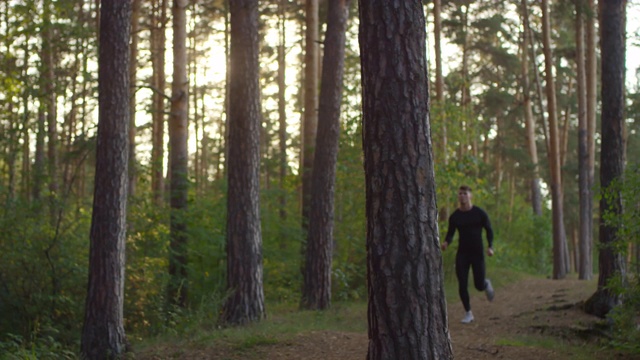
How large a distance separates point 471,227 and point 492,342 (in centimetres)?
249

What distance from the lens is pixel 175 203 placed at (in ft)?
52.9

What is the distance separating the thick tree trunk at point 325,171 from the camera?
13.5 m

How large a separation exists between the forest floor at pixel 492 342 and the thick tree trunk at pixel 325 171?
249cm

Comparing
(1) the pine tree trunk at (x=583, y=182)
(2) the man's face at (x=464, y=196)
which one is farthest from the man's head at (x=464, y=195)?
(1) the pine tree trunk at (x=583, y=182)

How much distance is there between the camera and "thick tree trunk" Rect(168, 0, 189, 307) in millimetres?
15578

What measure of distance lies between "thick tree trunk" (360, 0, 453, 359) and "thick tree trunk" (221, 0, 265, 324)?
586cm

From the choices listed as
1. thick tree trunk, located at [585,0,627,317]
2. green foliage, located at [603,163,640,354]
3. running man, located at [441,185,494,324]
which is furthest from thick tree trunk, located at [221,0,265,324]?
thick tree trunk, located at [585,0,627,317]

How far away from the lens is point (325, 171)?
13.8 metres

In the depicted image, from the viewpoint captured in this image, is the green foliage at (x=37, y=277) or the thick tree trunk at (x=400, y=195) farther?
the green foliage at (x=37, y=277)

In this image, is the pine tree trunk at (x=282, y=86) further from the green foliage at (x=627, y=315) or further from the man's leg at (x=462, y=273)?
the green foliage at (x=627, y=315)

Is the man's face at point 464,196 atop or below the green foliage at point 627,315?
atop

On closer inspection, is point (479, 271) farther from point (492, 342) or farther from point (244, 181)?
point (244, 181)

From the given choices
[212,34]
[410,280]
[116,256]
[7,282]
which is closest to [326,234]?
Answer: [116,256]

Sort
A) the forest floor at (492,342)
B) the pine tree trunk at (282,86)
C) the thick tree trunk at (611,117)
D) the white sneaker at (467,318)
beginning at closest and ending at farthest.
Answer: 1. the forest floor at (492,342)
2. the thick tree trunk at (611,117)
3. the white sneaker at (467,318)
4. the pine tree trunk at (282,86)
